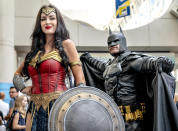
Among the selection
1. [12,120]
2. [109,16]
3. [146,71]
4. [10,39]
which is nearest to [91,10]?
[109,16]

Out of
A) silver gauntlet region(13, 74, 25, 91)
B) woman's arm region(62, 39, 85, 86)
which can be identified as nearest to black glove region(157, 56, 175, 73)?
woman's arm region(62, 39, 85, 86)

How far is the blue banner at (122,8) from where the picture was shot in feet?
27.2

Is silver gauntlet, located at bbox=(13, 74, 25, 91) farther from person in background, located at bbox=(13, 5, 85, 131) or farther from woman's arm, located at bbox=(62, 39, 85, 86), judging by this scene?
woman's arm, located at bbox=(62, 39, 85, 86)

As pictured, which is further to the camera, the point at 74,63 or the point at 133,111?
the point at 133,111

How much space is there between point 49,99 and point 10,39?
24.1ft

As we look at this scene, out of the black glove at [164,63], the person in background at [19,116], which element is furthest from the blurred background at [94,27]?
the black glove at [164,63]

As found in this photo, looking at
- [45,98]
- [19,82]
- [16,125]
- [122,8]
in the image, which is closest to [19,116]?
[16,125]

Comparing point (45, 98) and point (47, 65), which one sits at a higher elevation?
point (47, 65)

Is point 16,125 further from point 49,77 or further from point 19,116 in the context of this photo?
point 49,77

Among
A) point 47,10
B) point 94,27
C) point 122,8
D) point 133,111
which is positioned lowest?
point 133,111

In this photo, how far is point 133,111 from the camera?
3.02m

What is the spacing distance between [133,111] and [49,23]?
1.44 meters

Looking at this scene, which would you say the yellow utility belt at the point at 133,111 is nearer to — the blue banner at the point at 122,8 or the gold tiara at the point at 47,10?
the gold tiara at the point at 47,10

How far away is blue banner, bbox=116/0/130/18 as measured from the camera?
8305 millimetres
